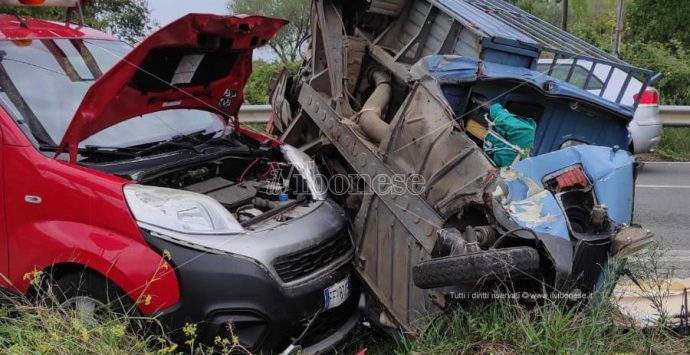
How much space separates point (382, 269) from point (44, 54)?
7.97 feet

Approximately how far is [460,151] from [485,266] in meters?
0.70

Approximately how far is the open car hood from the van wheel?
2.03 feet

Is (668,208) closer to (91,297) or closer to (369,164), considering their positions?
(369,164)

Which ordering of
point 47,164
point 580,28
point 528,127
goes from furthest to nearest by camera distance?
1. point 580,28
2. point 528,127
3. point 47,164

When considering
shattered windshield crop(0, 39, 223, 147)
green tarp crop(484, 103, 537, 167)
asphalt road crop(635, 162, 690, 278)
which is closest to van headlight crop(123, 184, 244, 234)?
shattered windshield crop(0, 39, 223, 147)

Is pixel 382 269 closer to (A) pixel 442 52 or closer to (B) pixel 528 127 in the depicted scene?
(B) pixel 528 127

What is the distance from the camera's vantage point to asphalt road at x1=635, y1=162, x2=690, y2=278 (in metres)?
5.06

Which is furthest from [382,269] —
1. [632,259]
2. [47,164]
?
[47,164]

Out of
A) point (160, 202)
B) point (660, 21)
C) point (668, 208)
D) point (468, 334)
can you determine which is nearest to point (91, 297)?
point (160, 202)

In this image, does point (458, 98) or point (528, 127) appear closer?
point (528, 127)

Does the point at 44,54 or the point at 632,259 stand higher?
the point at 44,54

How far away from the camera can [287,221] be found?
3.20 meters

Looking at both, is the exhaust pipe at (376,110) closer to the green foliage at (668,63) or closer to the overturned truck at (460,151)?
the overturned truck at (460,151)

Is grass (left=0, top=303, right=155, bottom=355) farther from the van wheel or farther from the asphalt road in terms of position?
the asphalt road
